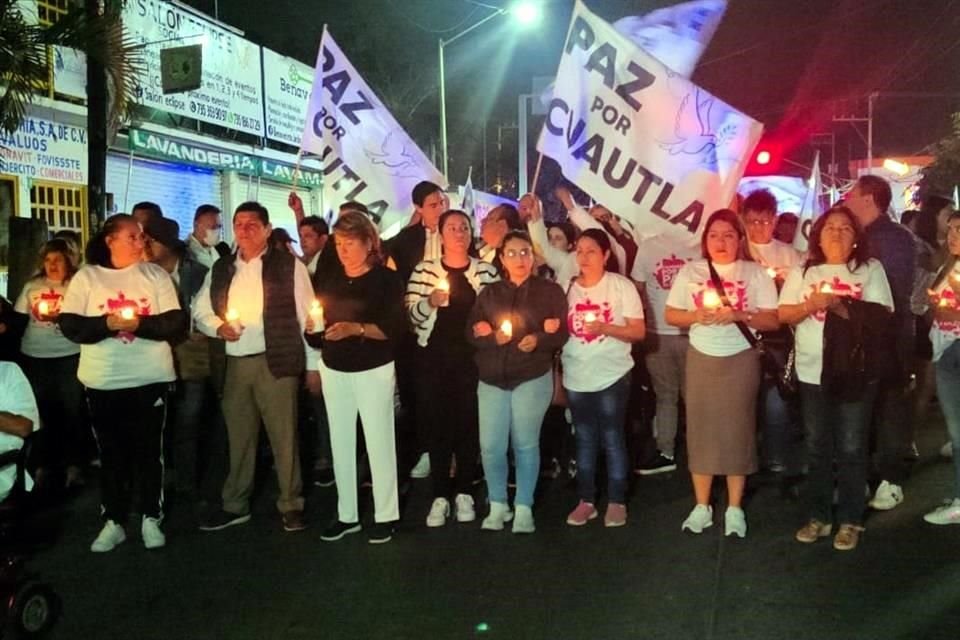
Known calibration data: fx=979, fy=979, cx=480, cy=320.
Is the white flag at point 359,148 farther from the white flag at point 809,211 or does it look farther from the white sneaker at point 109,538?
the white flag at point 809,211

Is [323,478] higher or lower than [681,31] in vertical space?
lower

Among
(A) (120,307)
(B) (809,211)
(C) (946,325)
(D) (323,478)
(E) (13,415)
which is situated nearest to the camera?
(E) (13,415)

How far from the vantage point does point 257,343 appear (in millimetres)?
6012

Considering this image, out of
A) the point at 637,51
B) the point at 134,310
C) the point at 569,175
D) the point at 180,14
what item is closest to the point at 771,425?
the point at 569,175

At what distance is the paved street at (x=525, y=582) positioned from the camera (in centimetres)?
454

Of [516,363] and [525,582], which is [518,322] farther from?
[525,582]

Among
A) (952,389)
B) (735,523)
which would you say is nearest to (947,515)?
(952,389)

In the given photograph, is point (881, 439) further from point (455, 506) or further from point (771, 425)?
point (455, 506)

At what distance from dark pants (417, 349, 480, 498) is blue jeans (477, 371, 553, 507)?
0.18 meters

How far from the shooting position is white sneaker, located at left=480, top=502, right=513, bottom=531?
6.00 meters

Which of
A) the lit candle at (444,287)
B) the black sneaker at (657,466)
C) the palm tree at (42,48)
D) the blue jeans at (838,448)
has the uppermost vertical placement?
the palm tree at (42,48)

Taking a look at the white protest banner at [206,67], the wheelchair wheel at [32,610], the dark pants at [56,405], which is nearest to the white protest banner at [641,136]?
the dark pants at [56,405]

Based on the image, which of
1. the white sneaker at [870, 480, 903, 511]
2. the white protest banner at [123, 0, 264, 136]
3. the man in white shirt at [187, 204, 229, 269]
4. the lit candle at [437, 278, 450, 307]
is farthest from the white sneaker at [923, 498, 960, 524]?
the white protest banner at [123, 0, 264, 136]

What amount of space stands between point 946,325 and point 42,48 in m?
7.45
